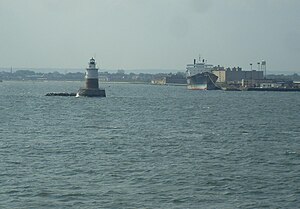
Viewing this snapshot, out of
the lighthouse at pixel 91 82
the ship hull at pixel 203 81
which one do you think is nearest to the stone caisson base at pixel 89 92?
the lighthouse at pixel 91 82

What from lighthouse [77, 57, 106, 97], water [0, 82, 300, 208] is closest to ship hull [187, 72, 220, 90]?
lighthouse [77, 57, 106, 97]

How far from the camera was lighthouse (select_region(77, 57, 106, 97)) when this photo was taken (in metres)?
76.5

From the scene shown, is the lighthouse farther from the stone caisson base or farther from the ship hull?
the ship hull

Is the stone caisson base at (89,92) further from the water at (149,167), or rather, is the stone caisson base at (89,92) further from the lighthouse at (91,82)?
the water at (149,167)

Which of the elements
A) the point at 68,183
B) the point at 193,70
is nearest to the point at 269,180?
the point at 68,183

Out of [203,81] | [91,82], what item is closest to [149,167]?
[91,82]

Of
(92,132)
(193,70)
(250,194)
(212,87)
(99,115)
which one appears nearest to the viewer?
(250,194)

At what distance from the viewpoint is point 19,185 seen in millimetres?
20469

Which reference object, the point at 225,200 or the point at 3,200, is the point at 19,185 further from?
the point at 225,200

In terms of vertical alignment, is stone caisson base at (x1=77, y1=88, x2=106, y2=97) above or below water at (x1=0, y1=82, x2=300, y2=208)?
above

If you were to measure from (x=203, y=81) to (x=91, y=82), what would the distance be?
74.3 m

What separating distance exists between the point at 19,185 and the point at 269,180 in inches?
310

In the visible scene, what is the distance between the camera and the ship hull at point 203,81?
490 ft

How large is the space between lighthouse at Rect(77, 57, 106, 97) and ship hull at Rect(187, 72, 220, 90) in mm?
67329
